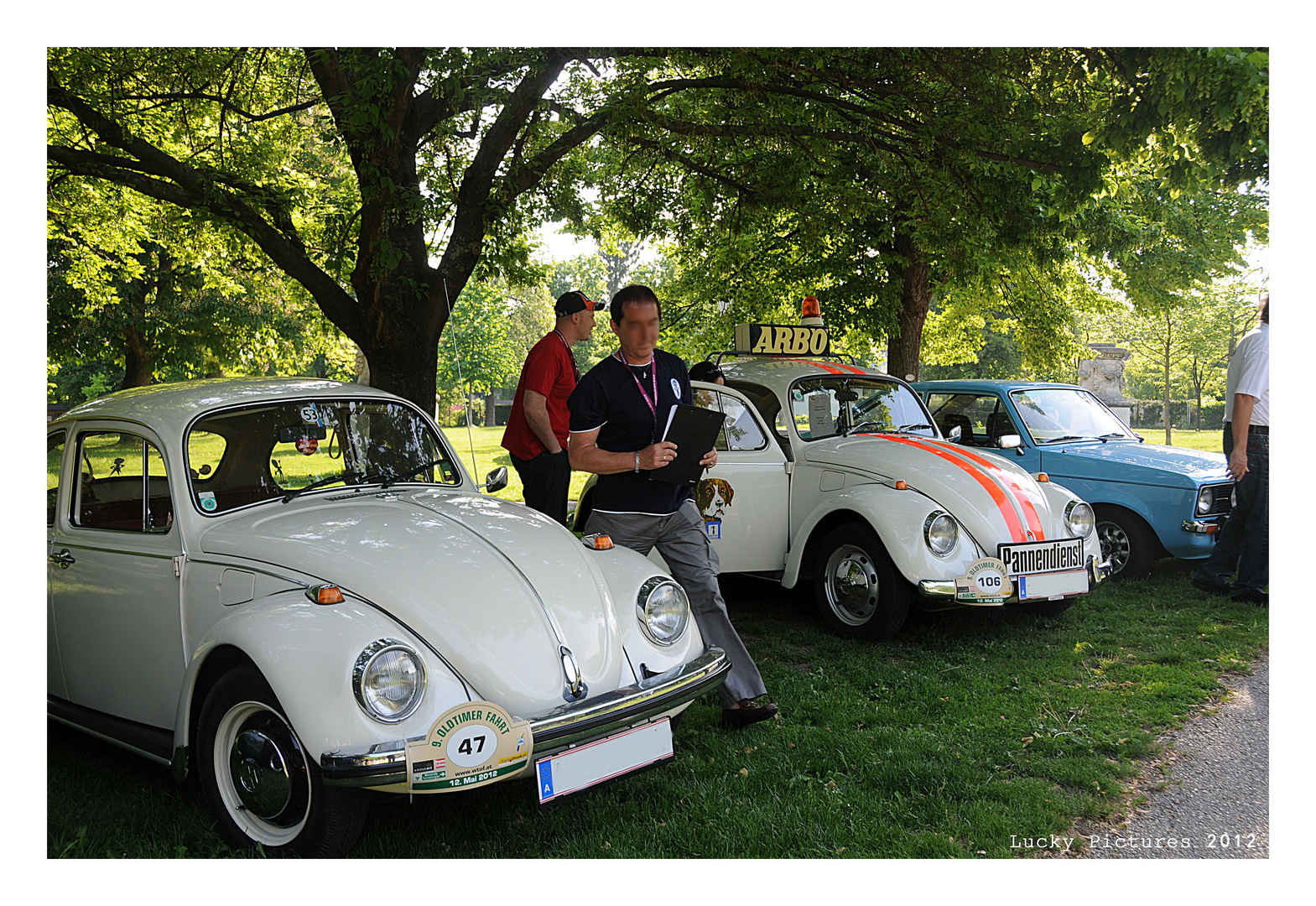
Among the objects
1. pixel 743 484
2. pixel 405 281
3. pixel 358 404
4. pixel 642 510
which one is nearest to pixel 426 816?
pixel 642 510

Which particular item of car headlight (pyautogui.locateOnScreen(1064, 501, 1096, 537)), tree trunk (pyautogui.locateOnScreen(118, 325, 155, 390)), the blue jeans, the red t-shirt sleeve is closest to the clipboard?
the red t-shirt sleeve

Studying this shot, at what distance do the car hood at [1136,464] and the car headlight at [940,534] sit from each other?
9.54 feet

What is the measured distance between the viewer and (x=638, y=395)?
4570 mm

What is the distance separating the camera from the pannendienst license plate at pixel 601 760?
3.19 meters

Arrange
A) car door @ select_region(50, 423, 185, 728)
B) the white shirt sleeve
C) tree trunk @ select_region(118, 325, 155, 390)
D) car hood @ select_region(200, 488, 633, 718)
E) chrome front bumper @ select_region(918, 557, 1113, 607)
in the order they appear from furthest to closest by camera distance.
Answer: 1. tree trunk @ select_region(118, 325, 155, 390)
2. the white shirt sleeve
3. chrome front bumper @ select_region(918, 557, 1113, 607)
4. car door @ select_region(50, 423, 185, 728)
5. car hood @ select_region(200, 488, 633, 718)

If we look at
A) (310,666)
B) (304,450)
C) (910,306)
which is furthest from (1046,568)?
(910,306)

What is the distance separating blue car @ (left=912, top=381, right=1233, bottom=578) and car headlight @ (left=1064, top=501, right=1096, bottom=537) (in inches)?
40.7

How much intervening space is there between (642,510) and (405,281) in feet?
12.7

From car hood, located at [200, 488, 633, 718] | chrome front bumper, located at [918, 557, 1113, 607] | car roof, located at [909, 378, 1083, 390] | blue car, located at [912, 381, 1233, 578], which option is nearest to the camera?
car hood, located at [200, 488, 633, 718]

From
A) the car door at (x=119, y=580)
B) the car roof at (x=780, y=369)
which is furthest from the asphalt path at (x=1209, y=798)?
the car door at (x=119, y=580)

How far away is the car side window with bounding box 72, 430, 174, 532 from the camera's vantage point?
3998 mm

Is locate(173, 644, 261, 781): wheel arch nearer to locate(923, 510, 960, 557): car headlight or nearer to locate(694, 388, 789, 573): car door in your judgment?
locate(694, 388, 789, 573): car door

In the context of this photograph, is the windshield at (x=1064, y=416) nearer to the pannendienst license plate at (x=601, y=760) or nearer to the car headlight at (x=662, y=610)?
→ the car headlight at (x=662, y=610)

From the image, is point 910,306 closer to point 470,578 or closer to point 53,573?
point 470,578
